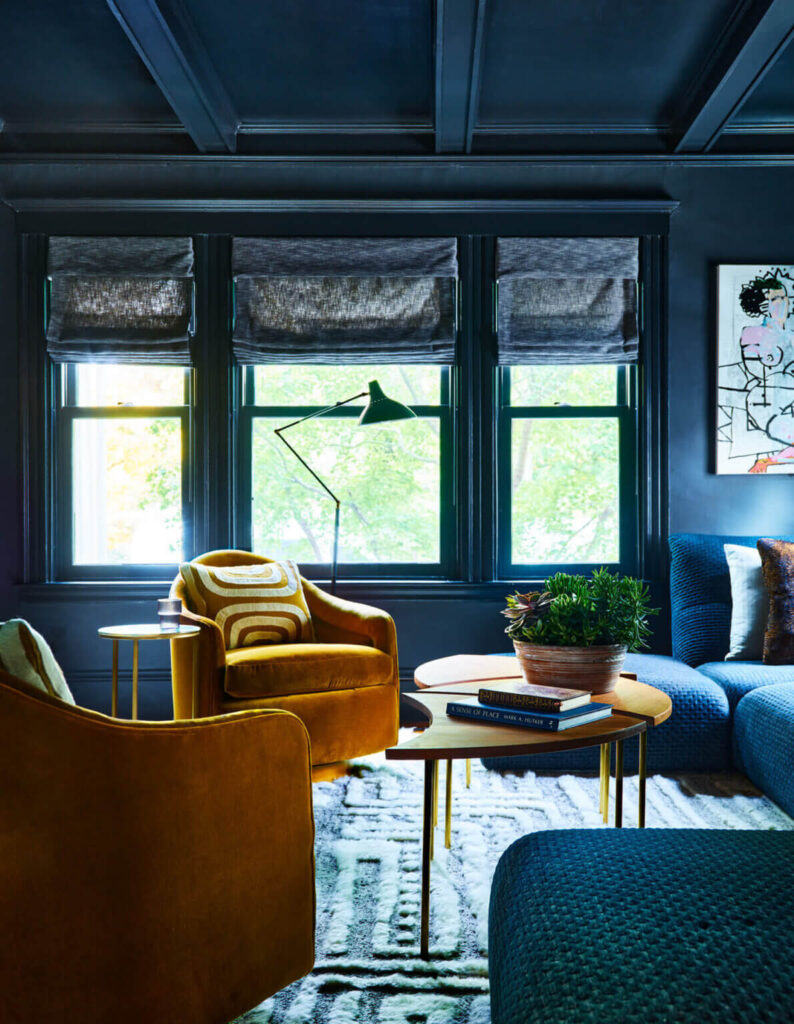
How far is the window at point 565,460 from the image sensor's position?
12.7 feet

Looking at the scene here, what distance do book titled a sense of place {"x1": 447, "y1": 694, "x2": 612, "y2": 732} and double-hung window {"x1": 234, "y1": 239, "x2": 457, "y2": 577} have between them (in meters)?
2.05

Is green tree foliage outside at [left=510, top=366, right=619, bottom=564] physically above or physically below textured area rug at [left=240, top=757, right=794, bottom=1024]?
above

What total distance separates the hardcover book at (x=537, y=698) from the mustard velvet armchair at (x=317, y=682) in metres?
1.01

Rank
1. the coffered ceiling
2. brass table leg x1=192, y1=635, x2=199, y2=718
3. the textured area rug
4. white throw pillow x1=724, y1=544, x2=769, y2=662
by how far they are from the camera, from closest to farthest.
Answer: the textured area rug, brass table leg x1=192, y1=635, x2=199, y2=718, the coffered ceiling, white throw pillow x1=724, y1=544, x2=769, y2=662

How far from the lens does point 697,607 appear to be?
333 centimetres

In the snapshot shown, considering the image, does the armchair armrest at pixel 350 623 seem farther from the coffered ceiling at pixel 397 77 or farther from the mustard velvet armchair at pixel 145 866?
the coffered ceiling at pixel 397 77

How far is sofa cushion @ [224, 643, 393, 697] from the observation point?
264 cm

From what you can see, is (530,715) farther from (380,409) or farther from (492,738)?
(380,409)

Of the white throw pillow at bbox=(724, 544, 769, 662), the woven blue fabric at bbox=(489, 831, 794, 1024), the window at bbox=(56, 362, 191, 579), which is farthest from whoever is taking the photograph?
the window at bbox=(56, 362, 191, 579)

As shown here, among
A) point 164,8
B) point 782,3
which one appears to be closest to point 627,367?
point 782,3

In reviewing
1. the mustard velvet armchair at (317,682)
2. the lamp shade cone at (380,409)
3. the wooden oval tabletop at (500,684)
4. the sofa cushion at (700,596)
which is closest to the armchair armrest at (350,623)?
the mustard velvet armchair at (317,682)

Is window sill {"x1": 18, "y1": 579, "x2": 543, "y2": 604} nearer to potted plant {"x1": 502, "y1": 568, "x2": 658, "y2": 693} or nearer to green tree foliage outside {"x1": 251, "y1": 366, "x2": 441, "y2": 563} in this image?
green tree foliage outside {"x1": 251, "y1": 366, "x2": 441, "y2": 563}

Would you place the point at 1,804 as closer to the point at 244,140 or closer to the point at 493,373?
the point at 493,373

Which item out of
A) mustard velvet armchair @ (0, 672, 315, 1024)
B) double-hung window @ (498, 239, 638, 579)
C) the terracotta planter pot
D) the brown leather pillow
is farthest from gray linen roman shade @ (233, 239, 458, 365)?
mustard velvet armchair @ (0, 672, 315, 1024)
